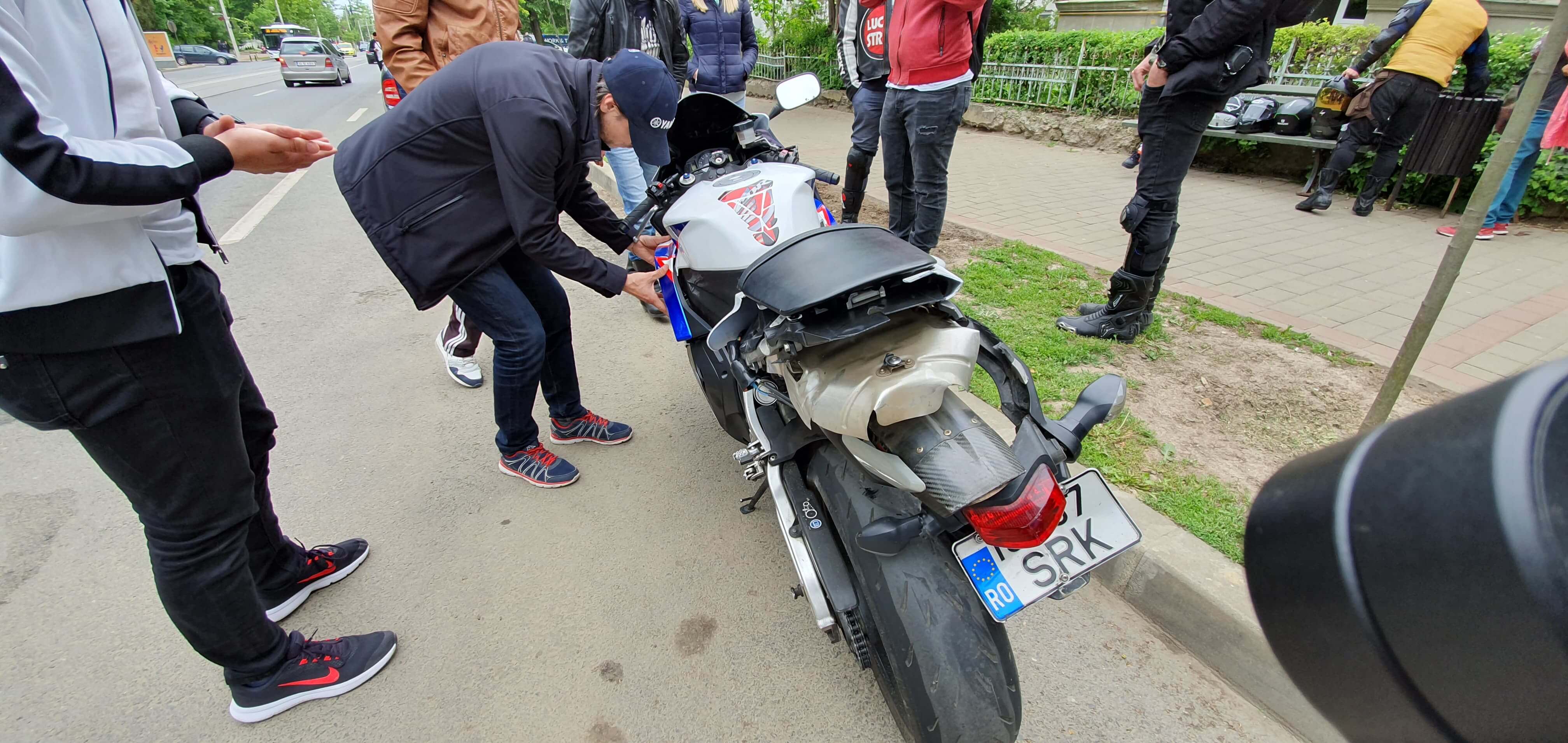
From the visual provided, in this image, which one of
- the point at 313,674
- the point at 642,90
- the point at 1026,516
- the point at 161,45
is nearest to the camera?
the point at 1026,516

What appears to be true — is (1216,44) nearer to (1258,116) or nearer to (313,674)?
(313,674)

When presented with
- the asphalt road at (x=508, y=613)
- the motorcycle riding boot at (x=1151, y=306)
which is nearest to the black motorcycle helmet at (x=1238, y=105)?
the motorcycle riding boot at (x=1151, y=306)

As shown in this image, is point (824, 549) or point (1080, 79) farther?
point (1080, 79)

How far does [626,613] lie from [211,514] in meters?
1.06

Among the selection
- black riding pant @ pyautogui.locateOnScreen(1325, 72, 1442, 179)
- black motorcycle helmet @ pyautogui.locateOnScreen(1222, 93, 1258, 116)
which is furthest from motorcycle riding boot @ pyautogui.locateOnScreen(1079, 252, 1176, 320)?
black motorcycle helmet @ pyautogui.locateOnScreen(1222, 93, 1258, 116)

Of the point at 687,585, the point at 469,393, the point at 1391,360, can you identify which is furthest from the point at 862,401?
the point at 1391,360

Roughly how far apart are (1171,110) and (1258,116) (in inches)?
203

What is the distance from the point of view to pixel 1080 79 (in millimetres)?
9539

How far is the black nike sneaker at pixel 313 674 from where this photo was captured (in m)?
1.78

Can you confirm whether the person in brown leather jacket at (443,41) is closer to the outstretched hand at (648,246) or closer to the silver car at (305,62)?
the outstretched hand at (648,246)

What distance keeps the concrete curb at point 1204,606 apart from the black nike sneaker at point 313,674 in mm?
2043

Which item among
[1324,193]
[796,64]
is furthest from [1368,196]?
[796,64]

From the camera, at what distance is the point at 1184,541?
2.13 m

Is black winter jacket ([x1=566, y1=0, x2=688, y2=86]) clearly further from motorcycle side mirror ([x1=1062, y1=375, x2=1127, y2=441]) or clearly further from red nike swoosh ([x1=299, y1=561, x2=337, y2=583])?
motorcycle side mirror ([x1=1062, y1=375, x2=1127, y2=441])
